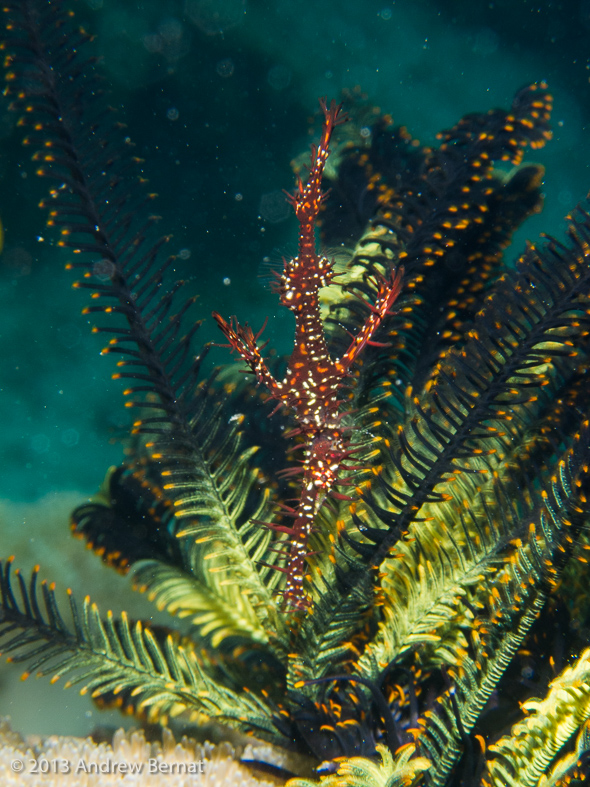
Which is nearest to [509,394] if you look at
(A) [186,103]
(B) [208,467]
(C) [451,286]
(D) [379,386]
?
(D) [379,386]

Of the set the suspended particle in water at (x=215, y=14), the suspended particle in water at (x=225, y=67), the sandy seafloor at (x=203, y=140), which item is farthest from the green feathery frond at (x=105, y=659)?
Result: the suspended particle in water at (x=215, y=14)

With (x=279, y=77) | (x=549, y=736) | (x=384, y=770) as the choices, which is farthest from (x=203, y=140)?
(x=549, y=736)

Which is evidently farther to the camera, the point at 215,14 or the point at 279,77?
the point at 279,77

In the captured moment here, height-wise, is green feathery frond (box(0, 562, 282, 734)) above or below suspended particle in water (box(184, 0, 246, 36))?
below

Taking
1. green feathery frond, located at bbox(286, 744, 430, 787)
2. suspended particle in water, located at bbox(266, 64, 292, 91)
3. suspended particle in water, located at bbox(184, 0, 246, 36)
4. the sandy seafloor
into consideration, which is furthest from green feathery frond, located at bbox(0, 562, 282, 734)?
suspended particle in water, located at bbox(266, 64, 292, 91)

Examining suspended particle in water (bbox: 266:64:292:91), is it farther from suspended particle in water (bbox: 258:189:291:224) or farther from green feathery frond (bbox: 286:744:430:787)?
green feathery frond (bbox: 286:744:430:787)

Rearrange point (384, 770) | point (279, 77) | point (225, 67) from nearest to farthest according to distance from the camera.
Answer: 1. point (384, 770)
2. point (225, 67)
3. point (279, 77)

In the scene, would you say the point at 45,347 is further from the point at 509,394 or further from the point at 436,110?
the point at 436,110

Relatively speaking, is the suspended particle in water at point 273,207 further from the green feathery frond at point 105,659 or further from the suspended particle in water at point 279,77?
the green feathery frond at point 105,659

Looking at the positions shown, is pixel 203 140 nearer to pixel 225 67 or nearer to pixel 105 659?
pixel 225 67
